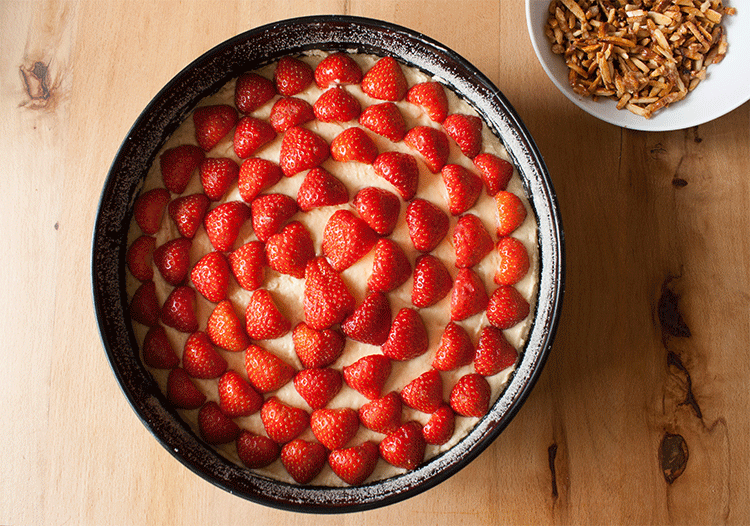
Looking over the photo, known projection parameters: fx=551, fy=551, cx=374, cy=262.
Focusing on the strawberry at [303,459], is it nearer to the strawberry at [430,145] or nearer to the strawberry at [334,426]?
the strawberry at [334,426]

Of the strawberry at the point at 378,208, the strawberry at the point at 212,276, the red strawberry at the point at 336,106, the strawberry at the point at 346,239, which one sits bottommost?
the strawberry at the point at 212,276

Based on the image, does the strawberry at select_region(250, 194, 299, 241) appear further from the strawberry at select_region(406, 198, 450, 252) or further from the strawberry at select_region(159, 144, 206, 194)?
the strawberry at select_region(406, 198, 450, 252)

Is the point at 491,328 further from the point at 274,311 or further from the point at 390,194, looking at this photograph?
the point at 274,311

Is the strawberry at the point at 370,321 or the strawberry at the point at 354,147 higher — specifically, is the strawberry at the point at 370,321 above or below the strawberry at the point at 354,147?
below

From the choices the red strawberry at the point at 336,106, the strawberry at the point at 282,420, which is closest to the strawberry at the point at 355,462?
the strawberry at the point at 282,420

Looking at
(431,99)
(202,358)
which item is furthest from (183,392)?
(431,99)

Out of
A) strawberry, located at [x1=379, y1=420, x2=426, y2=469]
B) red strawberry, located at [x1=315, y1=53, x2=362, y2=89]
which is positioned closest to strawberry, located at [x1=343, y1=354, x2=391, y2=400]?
strawberry, located at [x1=379, y1=420, x2=426, y2=469]

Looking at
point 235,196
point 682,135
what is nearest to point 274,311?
point 235,196
